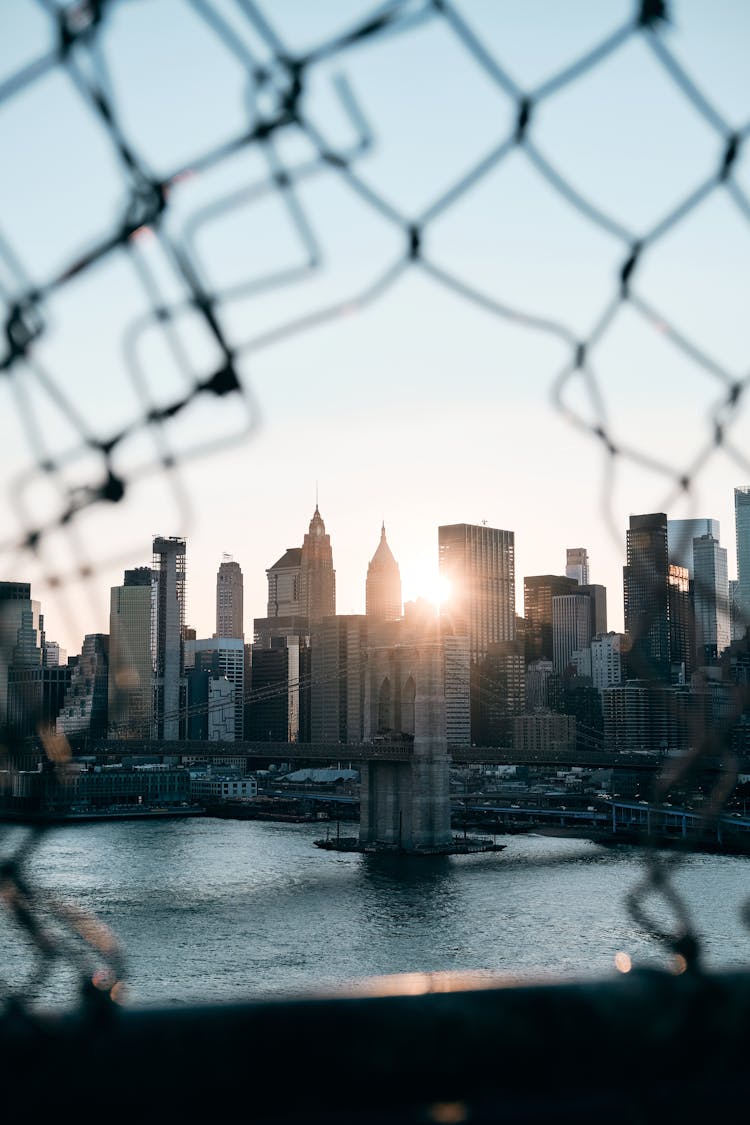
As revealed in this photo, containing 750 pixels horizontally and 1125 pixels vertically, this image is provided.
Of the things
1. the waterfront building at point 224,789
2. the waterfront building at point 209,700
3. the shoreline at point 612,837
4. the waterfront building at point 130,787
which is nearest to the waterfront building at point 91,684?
the shoreline at point 612,837

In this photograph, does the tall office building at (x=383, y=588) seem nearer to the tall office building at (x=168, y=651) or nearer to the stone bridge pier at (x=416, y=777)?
the tall office building at (x=168, y=651)

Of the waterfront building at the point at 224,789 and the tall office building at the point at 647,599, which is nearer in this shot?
the tall office building at the point at 647,599

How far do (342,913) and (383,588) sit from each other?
88940 mm

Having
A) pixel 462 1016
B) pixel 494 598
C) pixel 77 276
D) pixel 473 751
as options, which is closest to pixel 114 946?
pixel 462 1016

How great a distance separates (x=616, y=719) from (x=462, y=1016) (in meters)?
74.4

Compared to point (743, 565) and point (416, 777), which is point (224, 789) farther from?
point (743, 565)

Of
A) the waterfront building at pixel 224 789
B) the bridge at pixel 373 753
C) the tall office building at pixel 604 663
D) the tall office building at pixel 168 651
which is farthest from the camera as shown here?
the tall office building at pixel 168 651

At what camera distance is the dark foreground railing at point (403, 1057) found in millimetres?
1000

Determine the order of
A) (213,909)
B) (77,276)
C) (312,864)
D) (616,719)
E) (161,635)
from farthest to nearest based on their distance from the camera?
(161,635)
(616,719)
(312,864)
(213,909)
(77,276)

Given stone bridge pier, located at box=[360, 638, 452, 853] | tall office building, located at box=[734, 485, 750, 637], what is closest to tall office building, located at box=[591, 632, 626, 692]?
stone bridge pier, located at box=[360, 638, 452, 853]

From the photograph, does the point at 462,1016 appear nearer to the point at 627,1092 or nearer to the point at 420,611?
the point at 627,1092

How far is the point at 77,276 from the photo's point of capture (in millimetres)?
1232

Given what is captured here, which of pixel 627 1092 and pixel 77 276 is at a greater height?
pixel 77 276

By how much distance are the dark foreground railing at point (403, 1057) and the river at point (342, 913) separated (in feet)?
40.1
